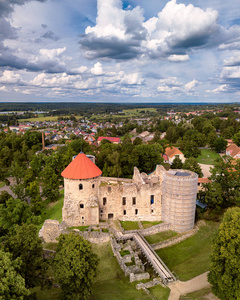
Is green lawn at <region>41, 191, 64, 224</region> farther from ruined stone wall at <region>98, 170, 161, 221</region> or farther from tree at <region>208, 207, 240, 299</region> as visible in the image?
tree at <region>208, 207, 240, 299</region>

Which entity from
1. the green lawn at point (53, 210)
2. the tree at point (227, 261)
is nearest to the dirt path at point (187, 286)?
the tree at point (227, 261)

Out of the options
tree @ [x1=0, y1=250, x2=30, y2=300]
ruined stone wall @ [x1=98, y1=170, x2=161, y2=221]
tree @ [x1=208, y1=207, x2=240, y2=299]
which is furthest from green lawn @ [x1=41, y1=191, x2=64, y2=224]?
tree @ [x1=208, y1=207, x2=240, y2=299]

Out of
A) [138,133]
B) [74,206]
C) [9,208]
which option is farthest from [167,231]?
[138,133]

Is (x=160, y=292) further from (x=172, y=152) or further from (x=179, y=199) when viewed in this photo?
(x=172, y=152)

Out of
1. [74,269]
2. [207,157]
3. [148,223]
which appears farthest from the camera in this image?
[207,157]

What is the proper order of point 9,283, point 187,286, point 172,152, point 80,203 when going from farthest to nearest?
point 172,152 < point 80,203 < point 187,286 < point 9,283

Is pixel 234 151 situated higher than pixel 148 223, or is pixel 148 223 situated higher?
pixel 234 151

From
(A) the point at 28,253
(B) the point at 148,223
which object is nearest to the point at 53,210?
(B) the point at 148,223
